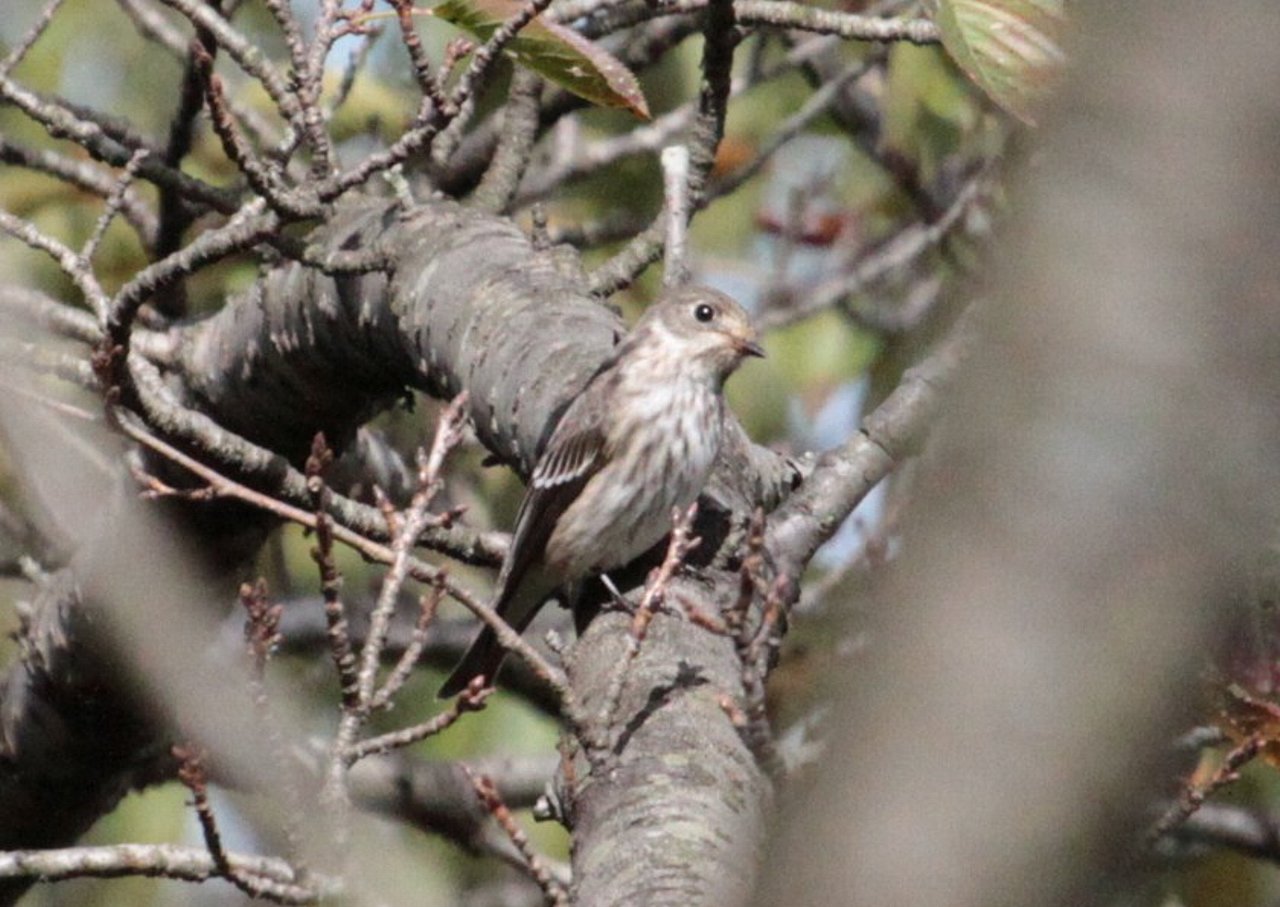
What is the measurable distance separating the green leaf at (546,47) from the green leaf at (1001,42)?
0.64m

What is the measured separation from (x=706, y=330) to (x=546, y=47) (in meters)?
1.94

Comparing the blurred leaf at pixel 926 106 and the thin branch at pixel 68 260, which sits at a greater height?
the blurred leaf at pixel 926 106

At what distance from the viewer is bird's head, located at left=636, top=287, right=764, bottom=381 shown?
209 inches

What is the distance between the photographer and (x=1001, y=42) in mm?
3559

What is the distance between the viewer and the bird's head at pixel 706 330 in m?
5.32

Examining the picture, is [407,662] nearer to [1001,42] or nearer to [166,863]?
[166,863]

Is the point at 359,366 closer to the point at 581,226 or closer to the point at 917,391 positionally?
the point at 917,391

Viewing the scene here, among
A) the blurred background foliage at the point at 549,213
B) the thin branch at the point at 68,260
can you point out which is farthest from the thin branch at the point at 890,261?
the thin branch at the point at 68,260

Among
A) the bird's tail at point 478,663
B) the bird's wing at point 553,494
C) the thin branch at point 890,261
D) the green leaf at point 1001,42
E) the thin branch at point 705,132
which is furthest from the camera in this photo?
the thin branch at point 890,261

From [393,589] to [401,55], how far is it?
5145 millimetres

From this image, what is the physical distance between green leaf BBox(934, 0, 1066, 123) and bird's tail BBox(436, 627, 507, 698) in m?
2.22

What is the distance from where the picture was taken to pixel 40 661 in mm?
4691

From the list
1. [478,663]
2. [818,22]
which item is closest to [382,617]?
[818,22]

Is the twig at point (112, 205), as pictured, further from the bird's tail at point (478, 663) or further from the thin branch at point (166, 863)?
the bird's tail at point (478, 663)
